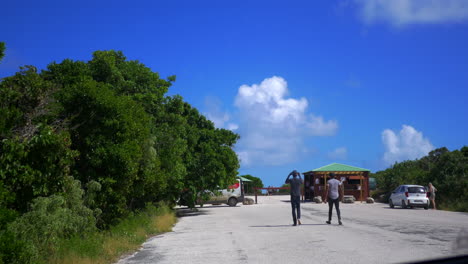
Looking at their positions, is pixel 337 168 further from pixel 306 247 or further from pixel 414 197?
pixel 306 247

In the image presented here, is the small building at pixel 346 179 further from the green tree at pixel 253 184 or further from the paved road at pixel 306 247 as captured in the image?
the paved road at pixel 306 247

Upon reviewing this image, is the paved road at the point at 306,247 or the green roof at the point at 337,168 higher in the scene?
the green roof at the point at 337,168

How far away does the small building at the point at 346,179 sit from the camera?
160ft

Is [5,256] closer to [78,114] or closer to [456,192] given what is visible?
[78,114]

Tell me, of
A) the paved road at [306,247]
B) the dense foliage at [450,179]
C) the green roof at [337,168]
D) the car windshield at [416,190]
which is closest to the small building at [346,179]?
the green roof at [337,168]

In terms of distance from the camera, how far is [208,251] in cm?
1114

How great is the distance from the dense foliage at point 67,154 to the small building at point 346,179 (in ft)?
99.8

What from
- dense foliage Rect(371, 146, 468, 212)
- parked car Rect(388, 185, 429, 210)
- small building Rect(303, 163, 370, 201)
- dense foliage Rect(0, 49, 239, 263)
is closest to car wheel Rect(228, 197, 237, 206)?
small building Rect(303, 163, 370, 201)

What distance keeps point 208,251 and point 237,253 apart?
99 cm

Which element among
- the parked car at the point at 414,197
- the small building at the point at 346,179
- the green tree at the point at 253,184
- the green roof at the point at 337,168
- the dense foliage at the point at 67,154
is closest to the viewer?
the dense foliage at the point at 67,154

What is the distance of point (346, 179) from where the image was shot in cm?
5006

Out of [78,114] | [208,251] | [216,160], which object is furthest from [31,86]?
[216,160]

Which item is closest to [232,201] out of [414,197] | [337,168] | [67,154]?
[337,168]

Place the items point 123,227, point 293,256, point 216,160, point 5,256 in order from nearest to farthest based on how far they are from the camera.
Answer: point 5,256
point 293,256
point 123,227
point 216,160
